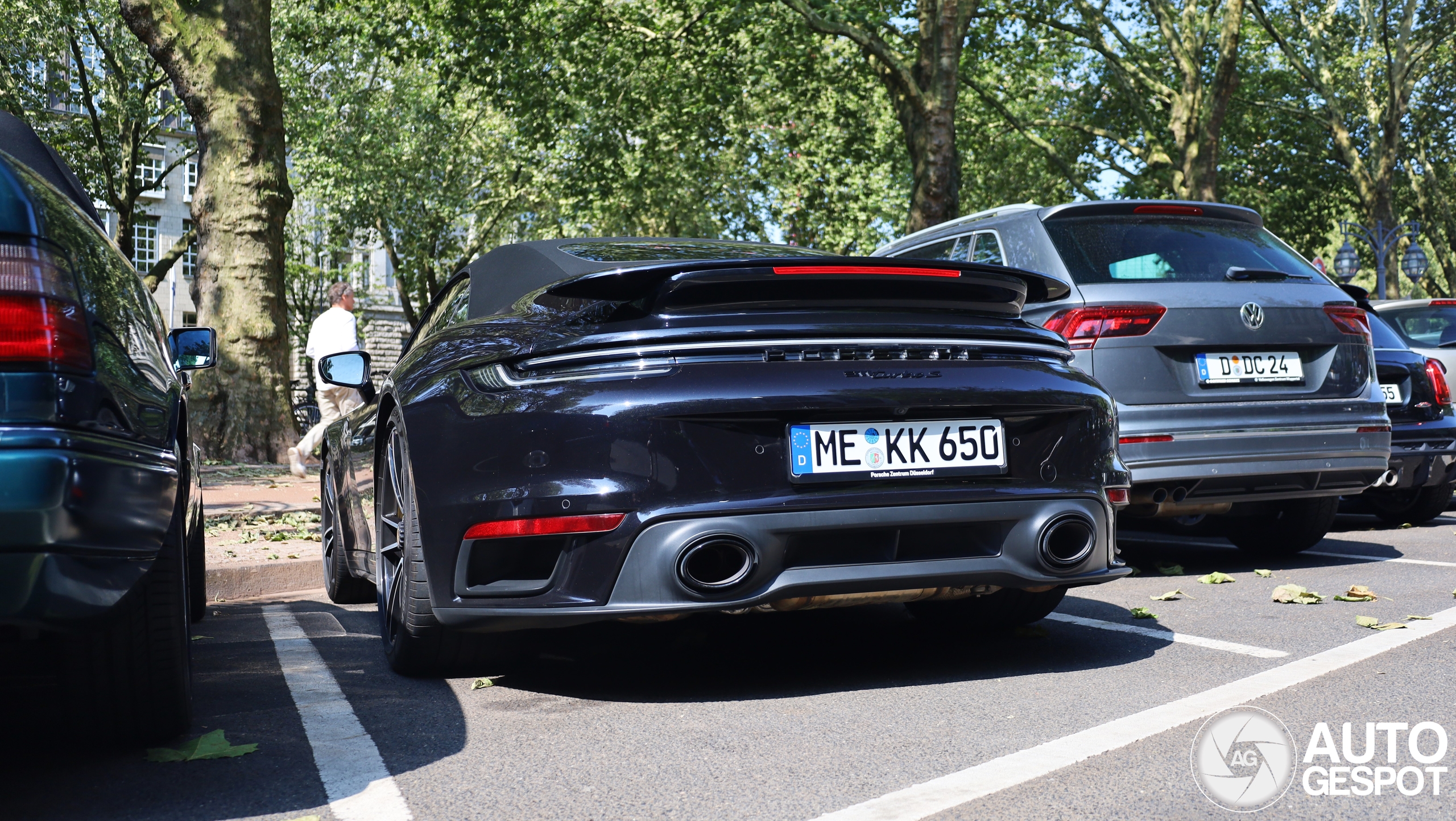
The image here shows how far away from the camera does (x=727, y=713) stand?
3.36 metres

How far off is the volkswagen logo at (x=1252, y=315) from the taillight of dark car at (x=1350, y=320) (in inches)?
15.8

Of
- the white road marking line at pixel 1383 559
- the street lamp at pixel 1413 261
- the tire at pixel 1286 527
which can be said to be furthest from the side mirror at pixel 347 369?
the street lamp at pixel 1413 261

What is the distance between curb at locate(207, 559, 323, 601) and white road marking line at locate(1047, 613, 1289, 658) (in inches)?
151

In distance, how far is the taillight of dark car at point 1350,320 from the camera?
19.1ft

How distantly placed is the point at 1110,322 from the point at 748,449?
2.77m

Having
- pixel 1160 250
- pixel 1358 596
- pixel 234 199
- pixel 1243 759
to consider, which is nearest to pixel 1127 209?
pixel 1160 250

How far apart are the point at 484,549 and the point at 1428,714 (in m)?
2.36

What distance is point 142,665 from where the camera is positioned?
2.89 metres

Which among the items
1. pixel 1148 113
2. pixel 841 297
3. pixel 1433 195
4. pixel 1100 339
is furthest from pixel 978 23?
pixel 841 297

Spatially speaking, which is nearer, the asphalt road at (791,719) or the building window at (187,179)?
the asphalt road at (791,719)

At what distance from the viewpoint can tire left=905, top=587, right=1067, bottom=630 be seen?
14.1 feet

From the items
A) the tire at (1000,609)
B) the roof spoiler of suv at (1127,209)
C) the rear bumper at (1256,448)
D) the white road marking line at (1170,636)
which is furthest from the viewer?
the roof spoiler of suv at (1127,209)

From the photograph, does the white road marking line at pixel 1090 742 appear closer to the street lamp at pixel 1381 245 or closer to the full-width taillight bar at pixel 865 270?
the full-width taillight bar at pixel 865 270

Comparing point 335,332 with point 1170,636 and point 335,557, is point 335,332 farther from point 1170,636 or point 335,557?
point 1170,636
